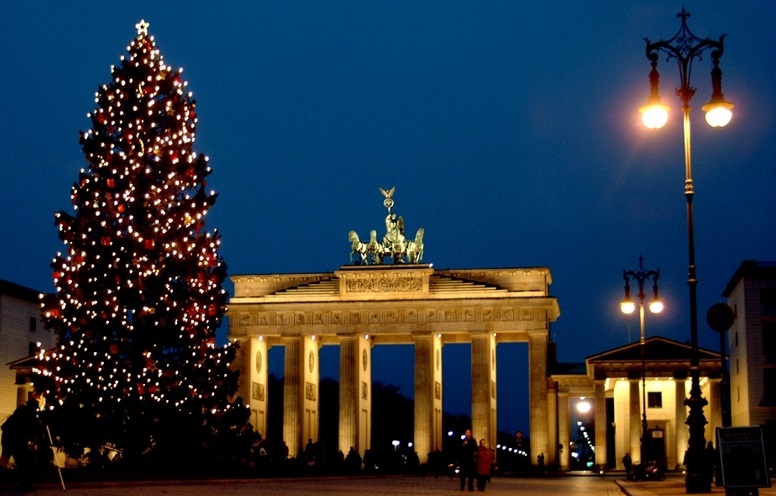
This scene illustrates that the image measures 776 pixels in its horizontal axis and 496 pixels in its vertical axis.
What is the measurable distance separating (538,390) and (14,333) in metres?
38.7

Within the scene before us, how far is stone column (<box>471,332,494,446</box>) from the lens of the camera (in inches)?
3344

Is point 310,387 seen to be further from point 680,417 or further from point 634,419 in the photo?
point 680,417

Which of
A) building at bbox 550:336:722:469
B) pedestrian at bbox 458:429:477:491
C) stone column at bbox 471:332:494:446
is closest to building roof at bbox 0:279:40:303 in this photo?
stone column at bbox 471:332:494:446

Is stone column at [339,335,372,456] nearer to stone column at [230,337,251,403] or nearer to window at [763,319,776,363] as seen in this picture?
stone column at [230,337,251,403]

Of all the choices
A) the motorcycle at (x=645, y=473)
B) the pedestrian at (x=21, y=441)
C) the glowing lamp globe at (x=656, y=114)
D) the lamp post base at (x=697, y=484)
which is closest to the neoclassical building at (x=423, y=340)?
the motorcycle at (x=645, y=473)

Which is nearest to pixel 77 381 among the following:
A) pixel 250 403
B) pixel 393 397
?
pixel 250 403

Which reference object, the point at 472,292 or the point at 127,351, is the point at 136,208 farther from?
the point at 472,292

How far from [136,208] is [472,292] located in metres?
48.9

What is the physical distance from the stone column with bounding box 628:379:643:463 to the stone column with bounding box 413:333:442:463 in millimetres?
13674

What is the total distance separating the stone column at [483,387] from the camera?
8494 cm

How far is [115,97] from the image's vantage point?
135 ft

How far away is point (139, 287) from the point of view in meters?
40.2

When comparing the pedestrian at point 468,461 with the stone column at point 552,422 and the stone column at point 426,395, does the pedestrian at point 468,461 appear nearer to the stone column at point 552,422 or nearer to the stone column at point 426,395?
the stone column at point 552,422

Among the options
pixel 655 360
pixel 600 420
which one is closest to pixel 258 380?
pixel 600 420
